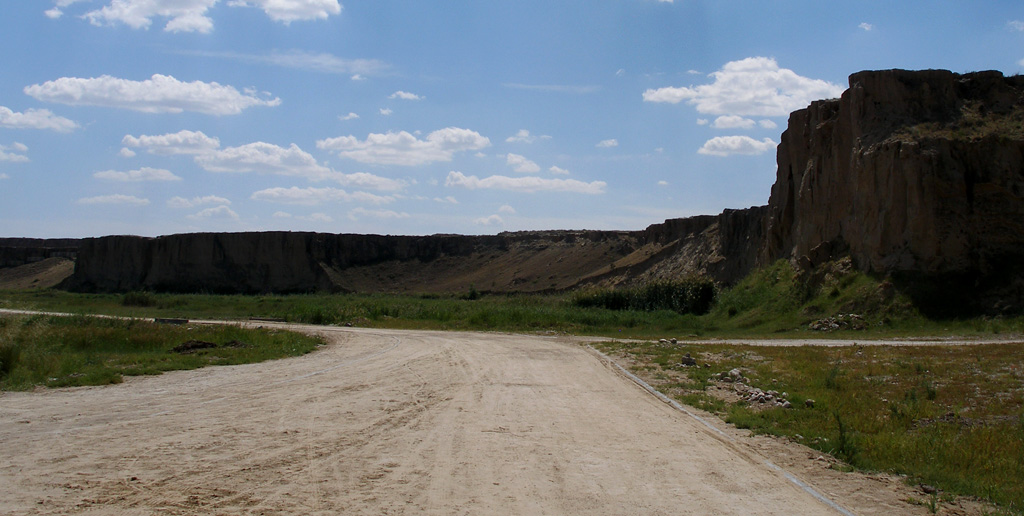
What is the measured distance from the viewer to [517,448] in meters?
8.38

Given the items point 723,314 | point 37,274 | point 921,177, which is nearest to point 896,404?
point 921,177

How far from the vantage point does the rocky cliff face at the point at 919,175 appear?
89.7 ft

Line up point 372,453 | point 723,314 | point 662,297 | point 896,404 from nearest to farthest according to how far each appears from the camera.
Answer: point 372,453
point 896,404
point 723,314
point 662,297

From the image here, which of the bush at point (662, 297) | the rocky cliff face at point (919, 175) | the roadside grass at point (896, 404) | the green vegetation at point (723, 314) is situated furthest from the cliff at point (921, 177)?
the roadside grass at point (896, 404)

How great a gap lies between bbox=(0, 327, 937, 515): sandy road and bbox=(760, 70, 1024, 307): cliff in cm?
1973

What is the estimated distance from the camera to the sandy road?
6188 millimetres

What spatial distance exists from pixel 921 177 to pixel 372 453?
26725 mm

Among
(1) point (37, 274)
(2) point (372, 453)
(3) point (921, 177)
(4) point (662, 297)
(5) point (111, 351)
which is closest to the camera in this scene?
(2) point (372, 453)

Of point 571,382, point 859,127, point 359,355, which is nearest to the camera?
point 571,382

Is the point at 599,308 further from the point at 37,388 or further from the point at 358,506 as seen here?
the point at 358,506

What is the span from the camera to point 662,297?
143 ft

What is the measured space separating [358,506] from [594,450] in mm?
3283

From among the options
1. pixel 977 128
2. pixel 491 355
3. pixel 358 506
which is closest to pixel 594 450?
pixel 358 506

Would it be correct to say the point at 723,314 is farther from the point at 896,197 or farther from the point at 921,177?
the point at 921,177
